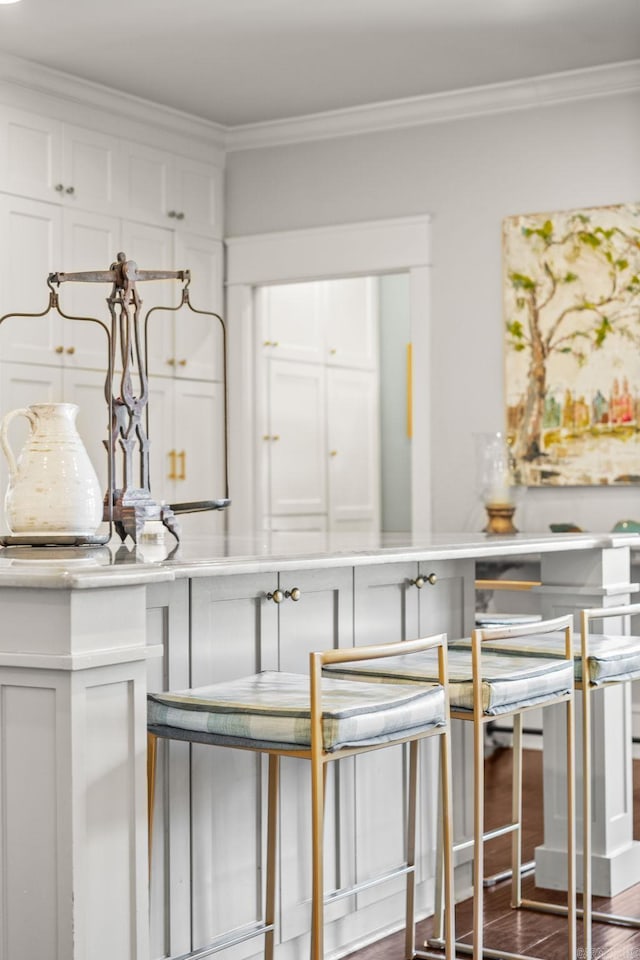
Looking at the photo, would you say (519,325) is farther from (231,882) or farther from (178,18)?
(231,882)

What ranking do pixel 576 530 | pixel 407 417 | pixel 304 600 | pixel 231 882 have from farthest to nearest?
pixel 407 417, pixel 576 530, pixel 304 600, pixel 231 882

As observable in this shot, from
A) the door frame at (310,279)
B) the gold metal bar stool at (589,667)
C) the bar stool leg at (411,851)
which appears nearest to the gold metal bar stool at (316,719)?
the bar stool leg at (411,851)

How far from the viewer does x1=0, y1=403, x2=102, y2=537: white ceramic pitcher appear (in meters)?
2.30

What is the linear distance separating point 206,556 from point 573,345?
3291mm

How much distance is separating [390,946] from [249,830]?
1.83 ft

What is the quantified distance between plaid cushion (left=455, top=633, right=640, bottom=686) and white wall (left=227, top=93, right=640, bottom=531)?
7.24ft

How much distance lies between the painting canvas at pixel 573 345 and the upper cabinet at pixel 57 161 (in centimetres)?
175

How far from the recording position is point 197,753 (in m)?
2.47

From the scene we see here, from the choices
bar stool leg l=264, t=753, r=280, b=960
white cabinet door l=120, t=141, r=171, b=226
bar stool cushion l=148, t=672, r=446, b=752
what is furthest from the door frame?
bar stool cushion l=148, t=672, r=446, b=752

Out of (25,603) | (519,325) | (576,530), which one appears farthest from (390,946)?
(519,325)

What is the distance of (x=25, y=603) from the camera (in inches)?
72.2

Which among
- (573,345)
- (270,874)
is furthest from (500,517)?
(270,874)

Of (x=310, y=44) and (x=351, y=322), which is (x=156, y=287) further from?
(x=351, y=322)

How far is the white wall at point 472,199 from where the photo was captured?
520 cm
